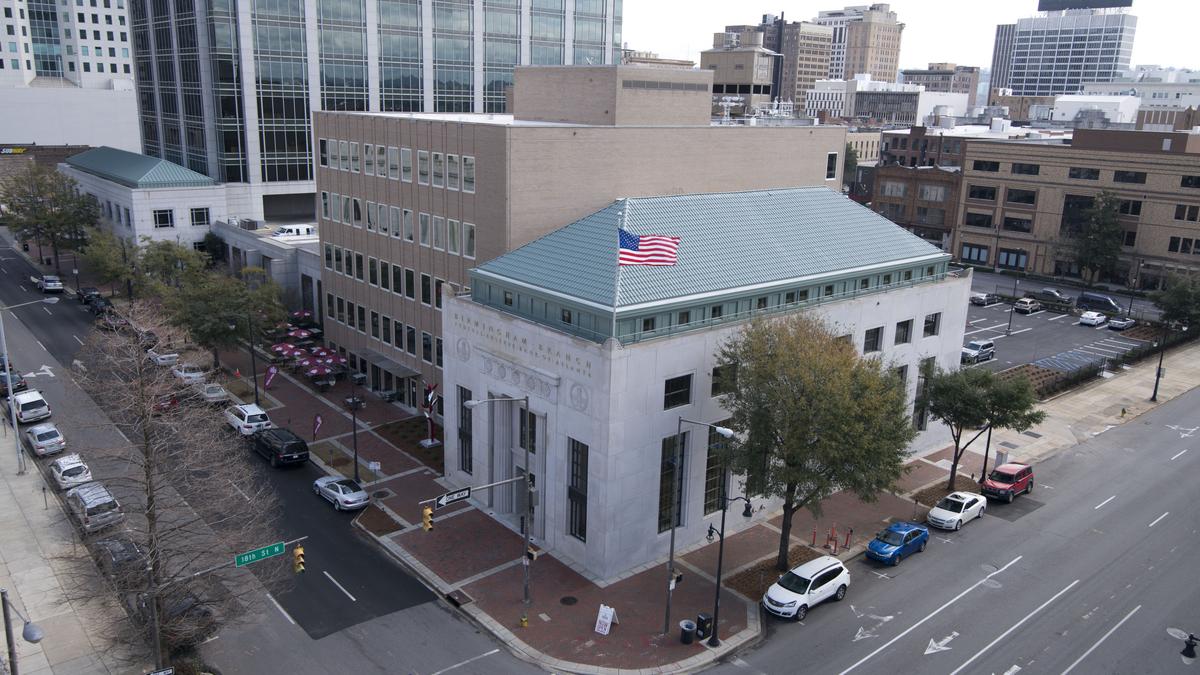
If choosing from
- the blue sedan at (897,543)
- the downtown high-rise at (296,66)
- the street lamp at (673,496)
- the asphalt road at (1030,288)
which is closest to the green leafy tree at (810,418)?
the street lamp at (673,496)

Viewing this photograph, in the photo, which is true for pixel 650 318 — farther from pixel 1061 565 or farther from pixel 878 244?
pixel 1061 565

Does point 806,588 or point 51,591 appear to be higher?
point 806,588

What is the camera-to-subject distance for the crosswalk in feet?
232

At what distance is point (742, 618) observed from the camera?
34.3 m

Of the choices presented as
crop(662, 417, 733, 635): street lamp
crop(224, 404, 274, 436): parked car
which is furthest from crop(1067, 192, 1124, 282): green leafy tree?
crop(224, 404, 274, 436): parked car

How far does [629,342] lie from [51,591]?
25539 mm

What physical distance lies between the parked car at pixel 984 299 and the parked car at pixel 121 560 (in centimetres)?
8570

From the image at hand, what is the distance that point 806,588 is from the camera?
3441cm

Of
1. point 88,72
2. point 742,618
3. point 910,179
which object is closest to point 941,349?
point 742,618

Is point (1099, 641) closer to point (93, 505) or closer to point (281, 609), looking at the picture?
point (281, 609)

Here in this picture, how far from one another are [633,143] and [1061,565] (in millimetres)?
29615

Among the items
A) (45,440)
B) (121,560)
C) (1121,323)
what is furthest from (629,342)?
(1121,323)

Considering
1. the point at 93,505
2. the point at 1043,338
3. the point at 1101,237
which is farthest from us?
the point at 1101,237

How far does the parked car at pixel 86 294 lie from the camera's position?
259 feet
